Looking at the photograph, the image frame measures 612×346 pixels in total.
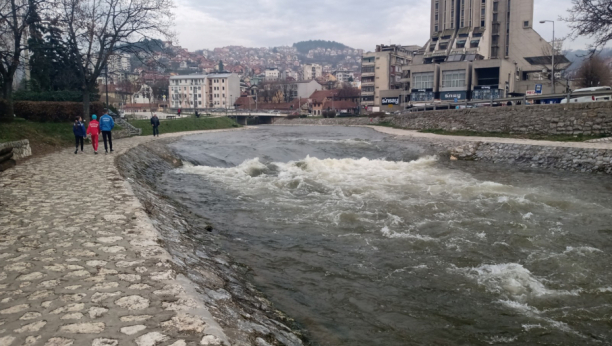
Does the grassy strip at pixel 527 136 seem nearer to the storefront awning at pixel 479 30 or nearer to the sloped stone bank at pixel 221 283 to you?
the sloped stone bank at pixel 221 283

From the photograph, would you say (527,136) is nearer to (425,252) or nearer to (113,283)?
(425,252)

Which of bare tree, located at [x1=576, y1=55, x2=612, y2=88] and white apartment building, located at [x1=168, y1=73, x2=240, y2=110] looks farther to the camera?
white apartment building, located at [x1=168, y1=73, x2=240, y2=110]

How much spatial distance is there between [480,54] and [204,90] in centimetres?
9855

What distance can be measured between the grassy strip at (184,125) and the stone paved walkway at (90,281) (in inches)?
1229

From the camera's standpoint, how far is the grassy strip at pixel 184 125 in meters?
39.3

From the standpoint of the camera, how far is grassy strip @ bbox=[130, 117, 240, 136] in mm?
39334

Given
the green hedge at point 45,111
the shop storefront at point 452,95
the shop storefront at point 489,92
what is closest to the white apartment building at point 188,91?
the shop storefront at point 452,95

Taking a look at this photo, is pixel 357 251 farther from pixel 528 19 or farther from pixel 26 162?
pixel 528 19

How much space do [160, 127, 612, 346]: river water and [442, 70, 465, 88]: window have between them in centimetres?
6242

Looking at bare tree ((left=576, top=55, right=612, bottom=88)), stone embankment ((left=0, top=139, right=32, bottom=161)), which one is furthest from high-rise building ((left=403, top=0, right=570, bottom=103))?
stone embankment ((left=0, top=139, right=32, bottom=161))

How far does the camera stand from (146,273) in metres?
5.06

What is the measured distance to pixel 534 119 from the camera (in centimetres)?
2616

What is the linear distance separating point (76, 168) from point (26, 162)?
3.07m

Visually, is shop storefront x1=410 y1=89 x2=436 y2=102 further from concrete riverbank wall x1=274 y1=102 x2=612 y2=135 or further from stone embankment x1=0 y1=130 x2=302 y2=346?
stone embankment x1=0 y1=130 x2=302 y2=346
